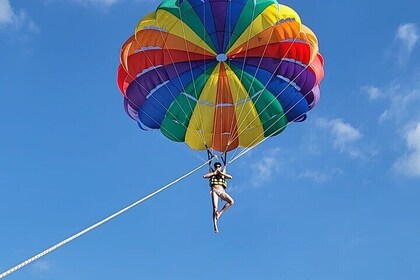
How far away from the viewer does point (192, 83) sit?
13.6 metres

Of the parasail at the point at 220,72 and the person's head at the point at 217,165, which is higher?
the parasail at the point at 220,72

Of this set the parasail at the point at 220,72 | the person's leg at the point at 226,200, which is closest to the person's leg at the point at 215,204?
the person's leg at the point at 226,200

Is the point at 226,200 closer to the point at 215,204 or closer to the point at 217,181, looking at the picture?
the point at 215,204

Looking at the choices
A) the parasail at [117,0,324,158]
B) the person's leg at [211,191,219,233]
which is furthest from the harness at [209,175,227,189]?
the parasail at [117,0,324,158]

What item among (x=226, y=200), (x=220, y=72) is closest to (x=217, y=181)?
(x=226, y=200)

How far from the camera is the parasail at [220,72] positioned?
12.9 m

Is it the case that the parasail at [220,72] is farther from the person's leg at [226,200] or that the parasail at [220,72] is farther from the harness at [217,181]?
the person's leg at [226,200]

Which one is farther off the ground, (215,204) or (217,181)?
(217,181)

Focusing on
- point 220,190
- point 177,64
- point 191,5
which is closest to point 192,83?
point 177,64

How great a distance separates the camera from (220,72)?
44.4 ft

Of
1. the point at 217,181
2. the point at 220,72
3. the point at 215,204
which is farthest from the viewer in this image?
the point at 220,72

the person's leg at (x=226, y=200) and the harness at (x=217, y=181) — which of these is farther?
the harness at (x=217, y=181)

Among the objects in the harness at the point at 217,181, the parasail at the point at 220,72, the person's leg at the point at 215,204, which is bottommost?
the person's leg at the point at 215,204

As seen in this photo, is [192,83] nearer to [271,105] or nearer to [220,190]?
[271,105]
